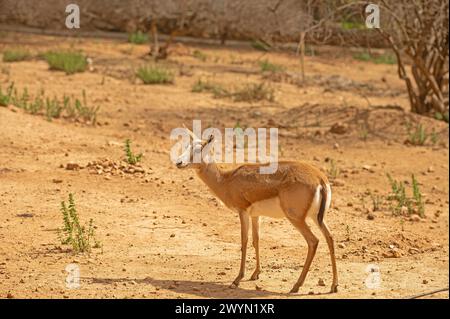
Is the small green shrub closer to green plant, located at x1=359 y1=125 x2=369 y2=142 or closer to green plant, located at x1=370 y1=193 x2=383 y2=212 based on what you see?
green plant, located at x1=359 y1=125 x2=369 y2=142

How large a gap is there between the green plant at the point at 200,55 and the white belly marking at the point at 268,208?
11.9 meters

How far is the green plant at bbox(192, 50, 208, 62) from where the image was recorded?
18641mm

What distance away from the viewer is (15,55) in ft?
53.3

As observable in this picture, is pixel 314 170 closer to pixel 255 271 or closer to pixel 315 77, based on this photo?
Result: pixel 255 271

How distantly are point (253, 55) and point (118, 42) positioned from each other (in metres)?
3.01

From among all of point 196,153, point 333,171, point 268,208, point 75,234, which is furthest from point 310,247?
point 333,171

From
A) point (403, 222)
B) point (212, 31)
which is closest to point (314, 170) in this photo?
point (403, 222)

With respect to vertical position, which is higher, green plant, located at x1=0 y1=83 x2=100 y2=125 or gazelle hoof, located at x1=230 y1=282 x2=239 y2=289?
green plant, located at x1=0 y1=83 x2=100 y2=125

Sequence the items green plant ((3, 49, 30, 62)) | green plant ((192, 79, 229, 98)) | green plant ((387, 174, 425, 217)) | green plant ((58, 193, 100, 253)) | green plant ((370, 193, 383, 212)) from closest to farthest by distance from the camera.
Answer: green plant ((58, 193, 100, 253)) < green plant ((387, 174, 425, 217)) < green plant ((370, 193, 383, 212)) < green plant ((192, 79, 229, 98)) < green plant ((3, 49, 30, 62))

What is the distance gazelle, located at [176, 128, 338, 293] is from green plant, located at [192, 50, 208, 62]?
1161 centimetres

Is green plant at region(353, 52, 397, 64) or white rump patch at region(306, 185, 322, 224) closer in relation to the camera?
white rump patch at region(306, 185, 322, 224)

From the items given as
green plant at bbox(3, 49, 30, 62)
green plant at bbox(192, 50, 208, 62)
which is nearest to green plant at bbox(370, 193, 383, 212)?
green plant at bbox(3, 49, 30, 62)

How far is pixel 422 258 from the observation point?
310 inches

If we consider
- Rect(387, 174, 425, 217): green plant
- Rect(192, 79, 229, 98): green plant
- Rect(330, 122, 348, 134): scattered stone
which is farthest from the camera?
Rect(192, 79, 229, 98): green plant
